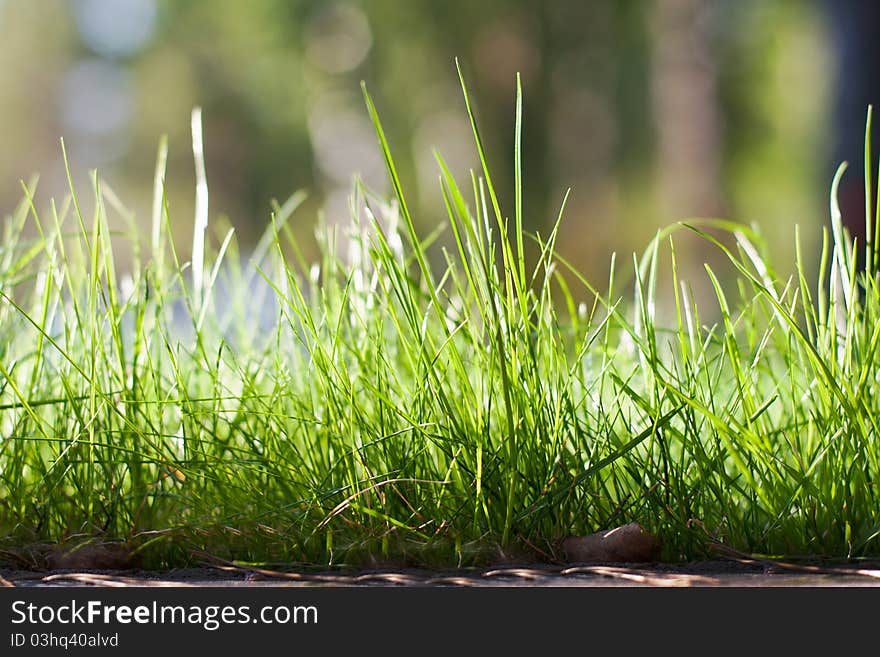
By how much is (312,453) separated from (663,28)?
6.45 metres

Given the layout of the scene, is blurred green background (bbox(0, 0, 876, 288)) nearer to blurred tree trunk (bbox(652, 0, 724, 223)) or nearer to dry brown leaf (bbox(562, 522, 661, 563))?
blurred tree trunk (bbox(652, 0, 724, 223))

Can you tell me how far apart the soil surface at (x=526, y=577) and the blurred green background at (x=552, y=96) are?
580 cm

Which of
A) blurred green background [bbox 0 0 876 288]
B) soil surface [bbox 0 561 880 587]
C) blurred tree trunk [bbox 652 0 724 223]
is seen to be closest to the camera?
soil surface [bbox 0 561 880 587]

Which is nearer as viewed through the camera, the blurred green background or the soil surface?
the soil surface

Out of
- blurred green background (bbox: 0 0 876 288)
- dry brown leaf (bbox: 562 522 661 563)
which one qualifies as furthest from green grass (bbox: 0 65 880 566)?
→ blurred green background (bbox: 0 0 876 288)

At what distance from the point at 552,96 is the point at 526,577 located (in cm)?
775

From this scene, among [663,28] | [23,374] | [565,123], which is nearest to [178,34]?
[565,123]

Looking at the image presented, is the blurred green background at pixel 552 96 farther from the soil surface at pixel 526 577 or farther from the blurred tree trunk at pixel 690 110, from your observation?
the soil surface at pixel 526 577

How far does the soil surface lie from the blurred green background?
5800mm

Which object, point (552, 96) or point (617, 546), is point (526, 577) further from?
point (552, 96)

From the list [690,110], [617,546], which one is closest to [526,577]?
[617,546]

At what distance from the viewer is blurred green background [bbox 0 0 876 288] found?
6680 millimetres

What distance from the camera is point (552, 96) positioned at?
7.86 meters

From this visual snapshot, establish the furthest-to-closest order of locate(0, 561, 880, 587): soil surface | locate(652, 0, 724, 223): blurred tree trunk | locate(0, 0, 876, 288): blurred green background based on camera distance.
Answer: locate(0, 0, 876, 288): blurred green background, locate(652, 0, 724, 223): blurred tree trunk, locate(0, 561, 880, 587): soil surface
